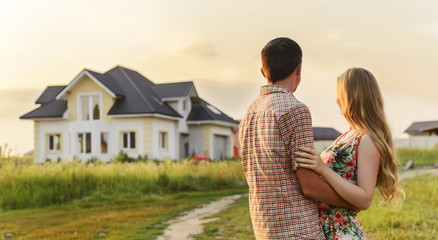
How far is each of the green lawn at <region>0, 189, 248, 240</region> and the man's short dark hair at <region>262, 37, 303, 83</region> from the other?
6.15 meters

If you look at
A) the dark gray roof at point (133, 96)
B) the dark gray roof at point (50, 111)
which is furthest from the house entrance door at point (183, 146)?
the dark gray roof at point (50, 111)

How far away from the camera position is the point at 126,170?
1518 cm

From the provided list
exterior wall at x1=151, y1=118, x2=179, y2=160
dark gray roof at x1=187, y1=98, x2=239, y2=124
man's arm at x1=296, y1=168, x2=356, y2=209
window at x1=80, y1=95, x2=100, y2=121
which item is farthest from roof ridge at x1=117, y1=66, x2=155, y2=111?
man's arm at x1=296, y1=168, x2=356, y2=209

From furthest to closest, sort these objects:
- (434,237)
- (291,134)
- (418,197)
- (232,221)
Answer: (418,197) → (232,221) → (434,237) → (291,134)

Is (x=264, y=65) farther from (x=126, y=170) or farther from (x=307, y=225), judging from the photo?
(x=126, y=170)

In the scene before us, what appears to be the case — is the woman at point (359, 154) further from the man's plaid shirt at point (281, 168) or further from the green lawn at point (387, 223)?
the green lawn at point (387, 223)

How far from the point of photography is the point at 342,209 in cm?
259

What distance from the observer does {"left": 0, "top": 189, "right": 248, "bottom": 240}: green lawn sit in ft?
27.8

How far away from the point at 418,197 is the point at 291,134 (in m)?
10.3

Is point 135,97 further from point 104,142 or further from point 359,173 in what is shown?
point 359,173

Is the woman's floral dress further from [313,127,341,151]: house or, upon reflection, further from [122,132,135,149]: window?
[122,132,135,149]: window

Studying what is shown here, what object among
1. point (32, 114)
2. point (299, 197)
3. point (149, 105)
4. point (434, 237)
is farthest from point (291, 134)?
point (32, 114)

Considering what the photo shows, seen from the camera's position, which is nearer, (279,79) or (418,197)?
(279,79)

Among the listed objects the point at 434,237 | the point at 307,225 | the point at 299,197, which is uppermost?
the point at 299,197
